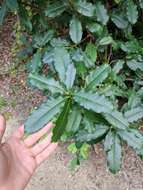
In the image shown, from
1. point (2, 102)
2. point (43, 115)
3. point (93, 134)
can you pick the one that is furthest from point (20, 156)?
point (2, 102)

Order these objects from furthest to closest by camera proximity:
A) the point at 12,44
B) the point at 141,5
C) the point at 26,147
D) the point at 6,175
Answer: the point at 12,44
the point at 141,5
the point at 26,147
the point at 6,175

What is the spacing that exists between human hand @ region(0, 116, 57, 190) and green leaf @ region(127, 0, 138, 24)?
2.66 feet

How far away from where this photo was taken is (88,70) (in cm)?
255

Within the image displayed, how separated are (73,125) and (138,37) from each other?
1.23m

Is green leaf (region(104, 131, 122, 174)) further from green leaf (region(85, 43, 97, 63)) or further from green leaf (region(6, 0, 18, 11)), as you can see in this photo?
green leaf (region(6, 0, 18, 11))

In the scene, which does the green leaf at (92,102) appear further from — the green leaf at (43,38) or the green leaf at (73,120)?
the green leaf at (43,38)

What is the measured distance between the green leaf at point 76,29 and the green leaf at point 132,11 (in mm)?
291

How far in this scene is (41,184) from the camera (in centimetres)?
316

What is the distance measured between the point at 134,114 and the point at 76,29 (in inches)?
26.2

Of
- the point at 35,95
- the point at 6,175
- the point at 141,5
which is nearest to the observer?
the point at 6,175

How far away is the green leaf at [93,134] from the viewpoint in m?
2.22

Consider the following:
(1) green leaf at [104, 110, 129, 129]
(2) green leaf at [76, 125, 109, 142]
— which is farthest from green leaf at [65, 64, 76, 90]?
(2) green leaf at [76, 125, 109, 142]

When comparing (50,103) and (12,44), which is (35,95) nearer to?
(12,44)

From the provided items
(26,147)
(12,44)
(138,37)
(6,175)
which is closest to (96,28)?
(138,37)
